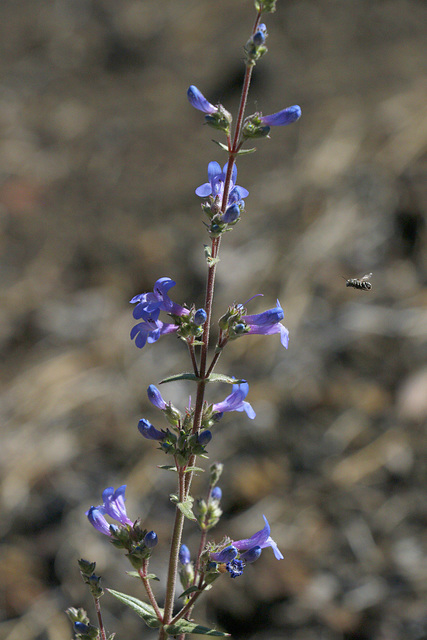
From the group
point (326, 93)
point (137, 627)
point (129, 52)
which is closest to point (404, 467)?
point (137, 627)

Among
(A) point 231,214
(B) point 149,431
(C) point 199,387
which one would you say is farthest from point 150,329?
(A) point 231,214

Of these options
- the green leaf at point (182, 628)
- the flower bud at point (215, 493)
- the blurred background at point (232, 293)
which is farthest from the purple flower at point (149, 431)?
the blurred background at point (232, 293)

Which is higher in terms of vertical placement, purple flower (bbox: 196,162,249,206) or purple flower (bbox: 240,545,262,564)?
purple flower (bbox: 196,162,249,206)

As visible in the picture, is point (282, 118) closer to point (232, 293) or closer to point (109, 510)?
point (109, 510)

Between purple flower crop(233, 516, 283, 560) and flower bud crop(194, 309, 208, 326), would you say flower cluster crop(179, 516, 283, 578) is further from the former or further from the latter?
flower bud crop(194, 309, 208, 326)

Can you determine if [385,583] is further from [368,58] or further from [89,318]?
[368,58]

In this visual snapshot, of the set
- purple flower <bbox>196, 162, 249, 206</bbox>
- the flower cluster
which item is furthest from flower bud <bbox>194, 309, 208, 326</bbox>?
the flower cluster
